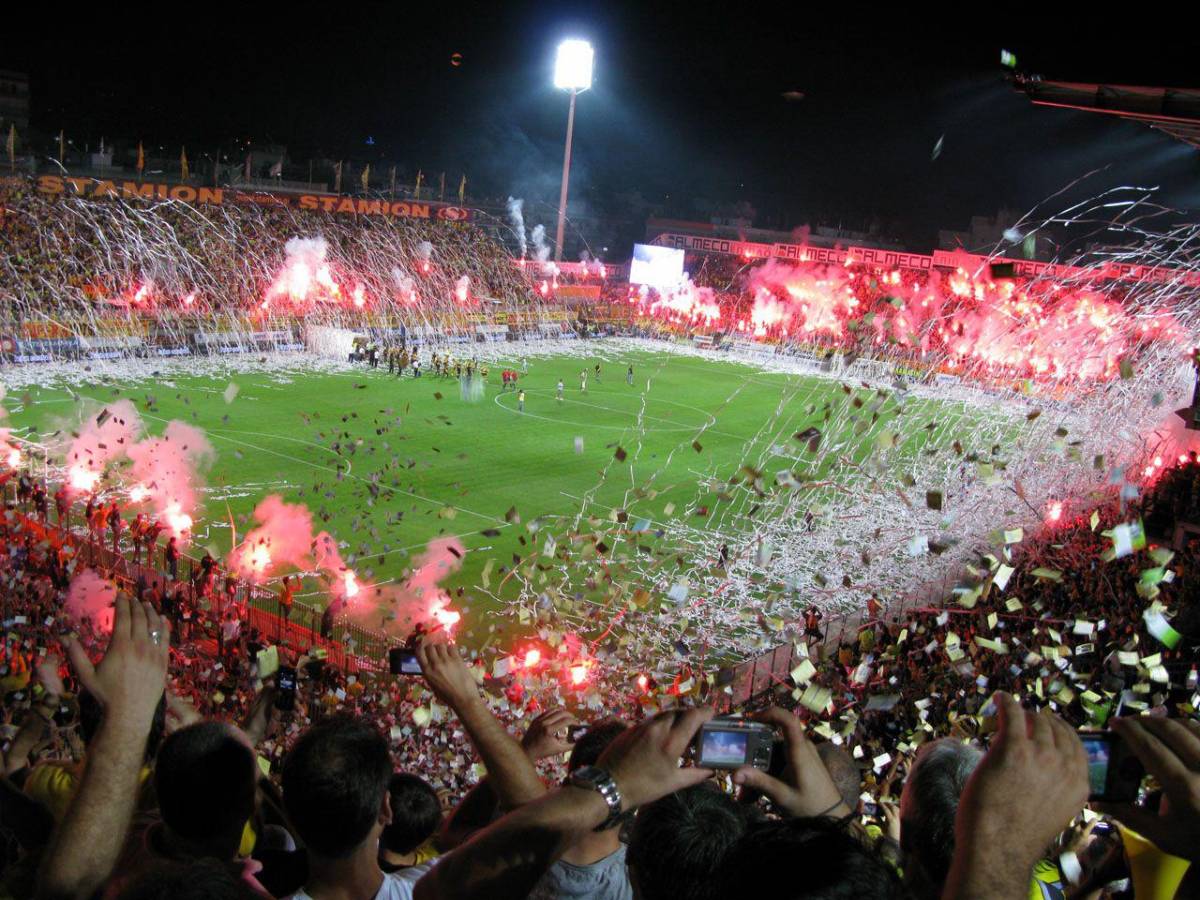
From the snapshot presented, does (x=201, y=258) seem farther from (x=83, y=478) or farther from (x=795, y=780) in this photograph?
(x=795, y=780)

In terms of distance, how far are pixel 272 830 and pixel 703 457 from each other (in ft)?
82.8

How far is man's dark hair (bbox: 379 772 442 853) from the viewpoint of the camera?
374 cm

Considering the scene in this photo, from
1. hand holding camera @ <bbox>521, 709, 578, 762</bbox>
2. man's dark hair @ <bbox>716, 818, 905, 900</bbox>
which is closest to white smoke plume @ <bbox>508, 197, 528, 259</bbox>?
hand holding camera @ <bbox>521, 709, 578, 762</bbox>

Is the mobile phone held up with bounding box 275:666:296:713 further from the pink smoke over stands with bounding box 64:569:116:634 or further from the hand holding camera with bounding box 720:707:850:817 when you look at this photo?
the pink smoke over stands with bounding box 64:569:116:634

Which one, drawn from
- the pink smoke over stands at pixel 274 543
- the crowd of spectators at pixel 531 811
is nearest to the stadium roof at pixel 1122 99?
the crowd of spectators at pixel 531 811

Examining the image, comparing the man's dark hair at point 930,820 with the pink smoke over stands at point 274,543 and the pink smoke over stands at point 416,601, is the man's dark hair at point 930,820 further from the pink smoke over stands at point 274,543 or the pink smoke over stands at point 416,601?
the pink smoke over stands at point 274,543

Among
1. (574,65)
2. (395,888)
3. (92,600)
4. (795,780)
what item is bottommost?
(92,600)

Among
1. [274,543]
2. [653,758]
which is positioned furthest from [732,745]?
[274,543]

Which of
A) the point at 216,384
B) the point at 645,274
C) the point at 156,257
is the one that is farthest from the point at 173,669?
the point at 645,274

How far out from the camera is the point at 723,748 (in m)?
2.89

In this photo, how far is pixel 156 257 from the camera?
43125mm

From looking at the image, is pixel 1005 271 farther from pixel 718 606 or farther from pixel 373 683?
pixel 373 683

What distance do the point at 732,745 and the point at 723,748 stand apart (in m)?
0.03

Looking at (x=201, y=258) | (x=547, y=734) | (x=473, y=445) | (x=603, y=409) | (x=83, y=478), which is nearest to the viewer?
(x=547, y=734)
